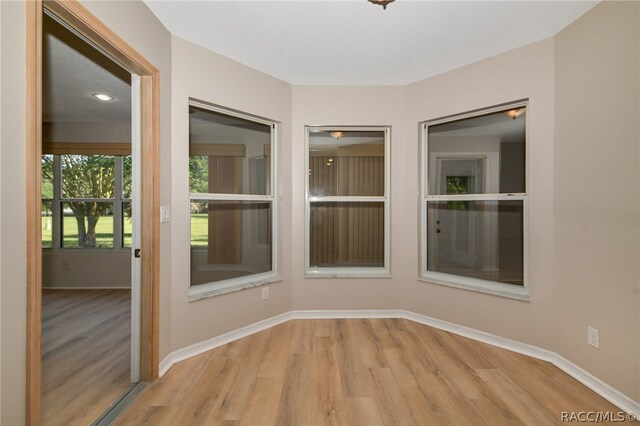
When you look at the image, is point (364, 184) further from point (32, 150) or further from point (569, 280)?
point (32, 150)

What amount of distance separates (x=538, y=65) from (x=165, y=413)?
3.77m

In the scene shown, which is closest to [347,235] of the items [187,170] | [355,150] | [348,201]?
[348,201]

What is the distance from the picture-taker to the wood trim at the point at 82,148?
4.82 metres

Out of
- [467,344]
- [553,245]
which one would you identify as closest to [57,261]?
[467,344]

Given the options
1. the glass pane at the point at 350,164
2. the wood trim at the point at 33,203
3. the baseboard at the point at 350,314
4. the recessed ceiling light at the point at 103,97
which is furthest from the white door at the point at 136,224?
the recessed ceiling light at the point at 103,97

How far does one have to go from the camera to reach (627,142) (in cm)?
201

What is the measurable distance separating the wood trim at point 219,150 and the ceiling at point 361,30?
2.64ft

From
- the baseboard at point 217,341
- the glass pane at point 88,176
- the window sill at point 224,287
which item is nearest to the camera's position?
the baseboard at point 217,341

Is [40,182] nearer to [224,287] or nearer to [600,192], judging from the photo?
[224,287]

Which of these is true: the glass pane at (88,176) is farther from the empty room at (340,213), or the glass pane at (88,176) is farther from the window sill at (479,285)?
the window sill at (479,285)

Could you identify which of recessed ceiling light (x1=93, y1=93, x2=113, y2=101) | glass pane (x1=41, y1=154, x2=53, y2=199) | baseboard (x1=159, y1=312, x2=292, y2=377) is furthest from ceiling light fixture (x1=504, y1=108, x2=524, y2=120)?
glass pane (x1=41, y1=154, x2=53, y2=199)

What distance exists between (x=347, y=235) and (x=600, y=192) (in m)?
2.26

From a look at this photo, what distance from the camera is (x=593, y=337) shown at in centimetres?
A: 224

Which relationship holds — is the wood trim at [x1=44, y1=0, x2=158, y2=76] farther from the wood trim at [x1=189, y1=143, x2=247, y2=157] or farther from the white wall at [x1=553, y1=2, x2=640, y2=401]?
the white wall at [x1=553, y1=2, x2=640, y2=401]
